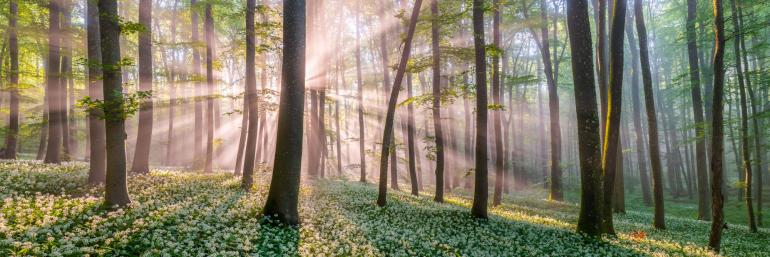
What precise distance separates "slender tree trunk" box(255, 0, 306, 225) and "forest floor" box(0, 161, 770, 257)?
0.58 m

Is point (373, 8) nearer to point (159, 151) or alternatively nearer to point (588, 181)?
point (588, 181)

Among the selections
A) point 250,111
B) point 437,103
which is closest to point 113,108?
point 250,111

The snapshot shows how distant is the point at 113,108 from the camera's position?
865 cm

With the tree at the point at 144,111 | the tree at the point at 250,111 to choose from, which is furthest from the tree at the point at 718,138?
the tree at the point at 144,111

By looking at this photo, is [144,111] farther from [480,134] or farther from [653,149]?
[653,149]

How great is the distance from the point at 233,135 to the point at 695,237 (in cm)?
5065

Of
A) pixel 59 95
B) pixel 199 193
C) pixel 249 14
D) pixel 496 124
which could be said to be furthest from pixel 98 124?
pixel 496 124

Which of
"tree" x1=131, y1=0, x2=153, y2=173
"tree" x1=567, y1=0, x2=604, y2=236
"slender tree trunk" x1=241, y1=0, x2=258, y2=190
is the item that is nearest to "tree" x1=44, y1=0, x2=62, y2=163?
"tree" x1=131, y1=0, x2=153, y2=173

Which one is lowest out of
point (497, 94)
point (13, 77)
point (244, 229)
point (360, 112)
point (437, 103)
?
point (244, 229)

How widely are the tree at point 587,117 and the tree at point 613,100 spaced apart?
5.38 ft

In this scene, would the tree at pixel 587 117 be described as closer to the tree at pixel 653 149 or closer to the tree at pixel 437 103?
the tree at pixel 437 103

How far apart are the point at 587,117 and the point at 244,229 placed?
9.64 meters

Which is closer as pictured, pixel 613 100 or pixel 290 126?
pixel 290 126

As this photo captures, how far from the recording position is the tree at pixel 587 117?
36.7 feet
